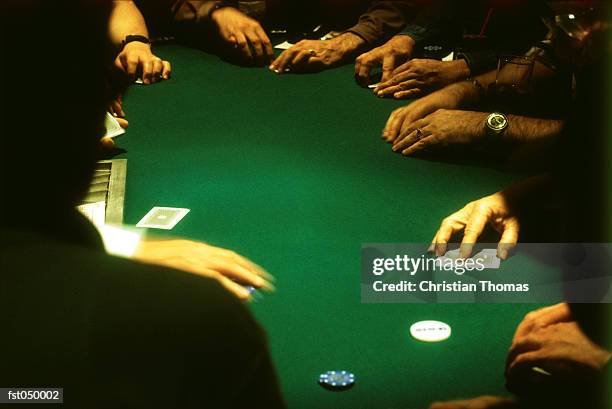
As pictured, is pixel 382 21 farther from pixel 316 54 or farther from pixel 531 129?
pixel 531 129

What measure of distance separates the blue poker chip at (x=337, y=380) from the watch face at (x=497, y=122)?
40.9 inches

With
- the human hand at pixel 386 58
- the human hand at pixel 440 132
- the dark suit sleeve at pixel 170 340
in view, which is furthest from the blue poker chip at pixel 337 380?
the human hand at pixel 386 58

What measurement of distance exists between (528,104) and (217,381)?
1610mm

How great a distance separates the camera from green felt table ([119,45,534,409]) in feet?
3.93

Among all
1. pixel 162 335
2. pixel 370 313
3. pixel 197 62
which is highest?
pixel 197 62

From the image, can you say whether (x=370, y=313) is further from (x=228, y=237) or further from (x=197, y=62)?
(x=197, y=62)

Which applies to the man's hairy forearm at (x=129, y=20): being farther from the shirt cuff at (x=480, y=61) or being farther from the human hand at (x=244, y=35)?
the shirt cuff at (x=480, y=61)

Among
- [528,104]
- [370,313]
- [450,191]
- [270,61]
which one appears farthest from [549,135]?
[270,61]

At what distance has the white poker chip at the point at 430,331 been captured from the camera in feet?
4.08

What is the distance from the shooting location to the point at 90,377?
709 millimetres

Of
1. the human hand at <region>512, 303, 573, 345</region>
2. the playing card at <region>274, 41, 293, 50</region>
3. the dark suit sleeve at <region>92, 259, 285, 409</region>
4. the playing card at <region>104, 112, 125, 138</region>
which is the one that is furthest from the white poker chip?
the playing card at <region>274, 41, 293, 50</region>

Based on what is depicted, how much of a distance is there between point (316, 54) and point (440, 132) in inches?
32.6

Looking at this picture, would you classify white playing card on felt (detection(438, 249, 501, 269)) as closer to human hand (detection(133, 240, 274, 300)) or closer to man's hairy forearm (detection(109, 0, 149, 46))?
human hand (detection(133, 240, 274, 300))

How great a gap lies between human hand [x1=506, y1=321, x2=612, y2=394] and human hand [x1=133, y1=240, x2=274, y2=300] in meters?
0.48
